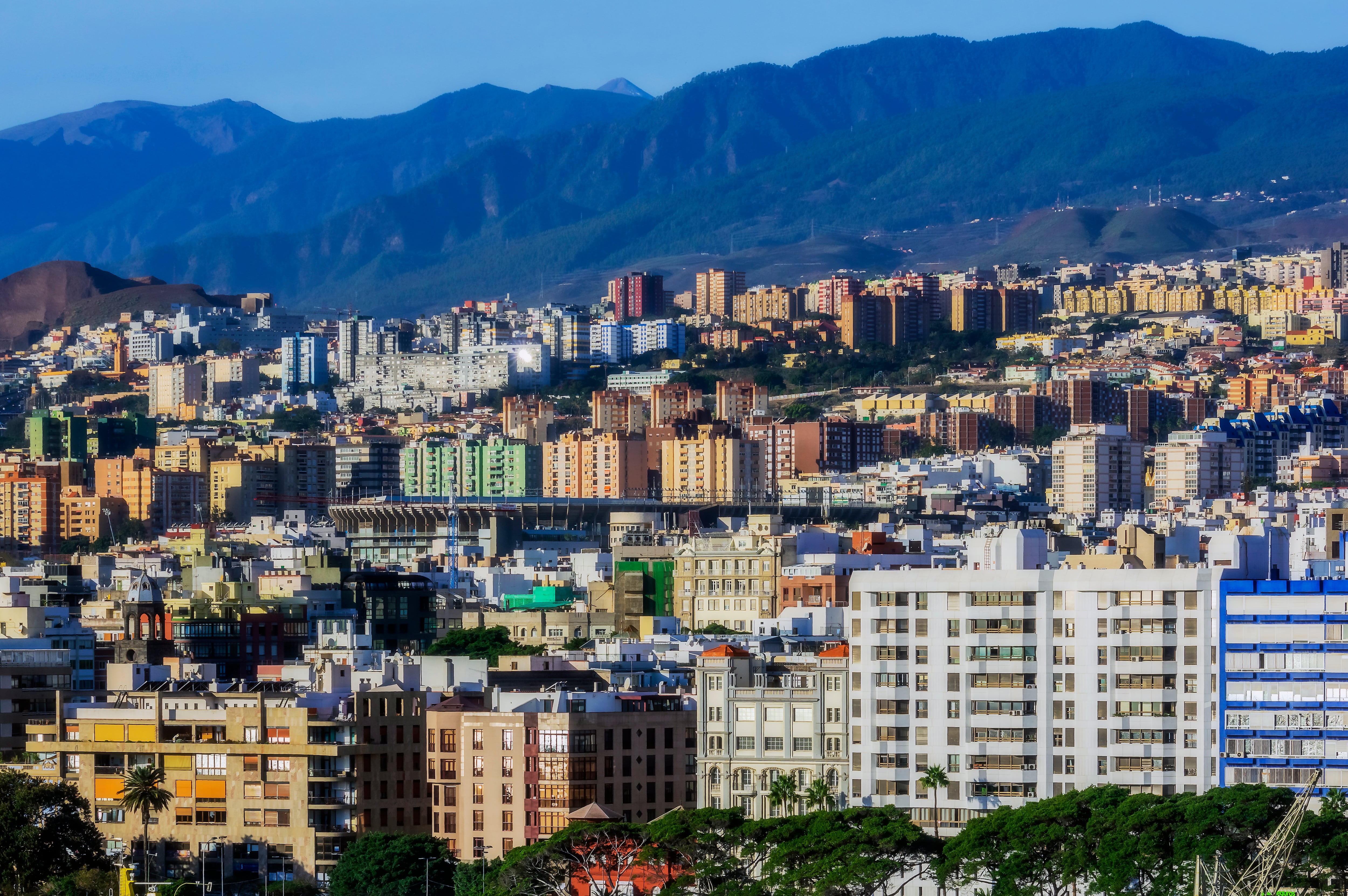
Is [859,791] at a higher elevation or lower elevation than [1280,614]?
lower

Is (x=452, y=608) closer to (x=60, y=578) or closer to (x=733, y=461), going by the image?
(x=60, y=578)

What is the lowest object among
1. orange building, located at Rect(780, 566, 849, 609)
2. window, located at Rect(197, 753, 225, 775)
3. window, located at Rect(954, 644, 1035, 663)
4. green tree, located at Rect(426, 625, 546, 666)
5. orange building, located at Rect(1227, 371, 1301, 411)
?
window, located at Rect(197, 753, 225, 775)

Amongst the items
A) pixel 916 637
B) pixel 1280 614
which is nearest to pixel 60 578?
pixel 916 637

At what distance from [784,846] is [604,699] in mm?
11351

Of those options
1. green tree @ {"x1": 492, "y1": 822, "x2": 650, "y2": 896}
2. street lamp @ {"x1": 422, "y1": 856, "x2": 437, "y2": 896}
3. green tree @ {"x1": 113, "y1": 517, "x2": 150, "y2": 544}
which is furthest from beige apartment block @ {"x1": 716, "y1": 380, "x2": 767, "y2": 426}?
green tree @ {"x1": 492, "y1": 822, "x2": 650, "y2": 896}

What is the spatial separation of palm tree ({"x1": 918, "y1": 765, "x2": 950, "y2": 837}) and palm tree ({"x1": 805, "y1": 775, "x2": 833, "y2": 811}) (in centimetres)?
154

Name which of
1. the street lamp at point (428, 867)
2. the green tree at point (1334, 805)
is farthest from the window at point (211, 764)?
the green tree at point (1334, 805)

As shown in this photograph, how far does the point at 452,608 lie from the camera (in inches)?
3610

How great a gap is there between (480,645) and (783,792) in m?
30.9

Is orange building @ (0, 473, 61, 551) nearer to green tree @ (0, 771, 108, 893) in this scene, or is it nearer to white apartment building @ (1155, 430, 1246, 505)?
white apartment building @ (1155, 430, 1246, 505)

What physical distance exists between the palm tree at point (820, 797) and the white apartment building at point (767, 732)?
2.67ft

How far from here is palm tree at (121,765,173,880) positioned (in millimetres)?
52094

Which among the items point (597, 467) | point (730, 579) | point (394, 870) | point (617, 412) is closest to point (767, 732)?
point (394, 870)

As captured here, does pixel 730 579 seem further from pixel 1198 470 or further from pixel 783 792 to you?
pixel 1198 470
